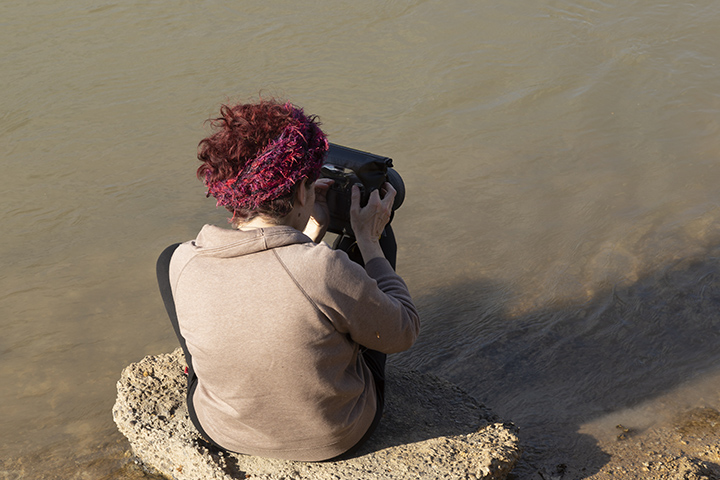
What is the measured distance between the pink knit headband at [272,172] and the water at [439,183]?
4.32 ft

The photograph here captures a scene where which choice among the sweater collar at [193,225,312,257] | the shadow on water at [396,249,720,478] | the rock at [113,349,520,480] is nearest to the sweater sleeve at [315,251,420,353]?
the sweater collar at [193,225,312,257]

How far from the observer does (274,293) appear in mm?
1626

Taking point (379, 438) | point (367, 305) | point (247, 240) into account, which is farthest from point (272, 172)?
point (379, 438)

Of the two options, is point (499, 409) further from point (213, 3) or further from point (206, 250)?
point (213, 3)

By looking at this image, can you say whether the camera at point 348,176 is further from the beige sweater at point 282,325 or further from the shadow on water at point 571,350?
the shadow on water at point 571,350

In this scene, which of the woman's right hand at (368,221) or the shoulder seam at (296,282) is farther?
the woman's right hand at (368,221)

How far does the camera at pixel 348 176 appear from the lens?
6.82 ft

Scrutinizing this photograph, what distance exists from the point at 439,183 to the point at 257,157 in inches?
124

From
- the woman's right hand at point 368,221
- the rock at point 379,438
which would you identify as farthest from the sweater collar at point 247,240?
the rock at point 379,438

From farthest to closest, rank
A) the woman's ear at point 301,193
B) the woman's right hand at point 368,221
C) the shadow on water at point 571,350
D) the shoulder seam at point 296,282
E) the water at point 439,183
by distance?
the water at point 439,183 < the shadow on water at point 571,350 < the woman's right hand at point 368,221 < the woman's ear at point 301,193 < the shoulder seam at point 296,282

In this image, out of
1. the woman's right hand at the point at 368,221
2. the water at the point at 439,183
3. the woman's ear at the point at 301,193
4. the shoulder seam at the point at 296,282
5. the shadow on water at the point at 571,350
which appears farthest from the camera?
the water at the point at 439,183

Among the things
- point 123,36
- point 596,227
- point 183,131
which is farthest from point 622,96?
point 123,36

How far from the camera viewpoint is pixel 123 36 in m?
6.54

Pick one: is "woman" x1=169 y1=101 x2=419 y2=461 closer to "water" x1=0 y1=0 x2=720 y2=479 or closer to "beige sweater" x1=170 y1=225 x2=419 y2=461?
"beige sweater" x1=170 y1=225 x2=419 y2=461
